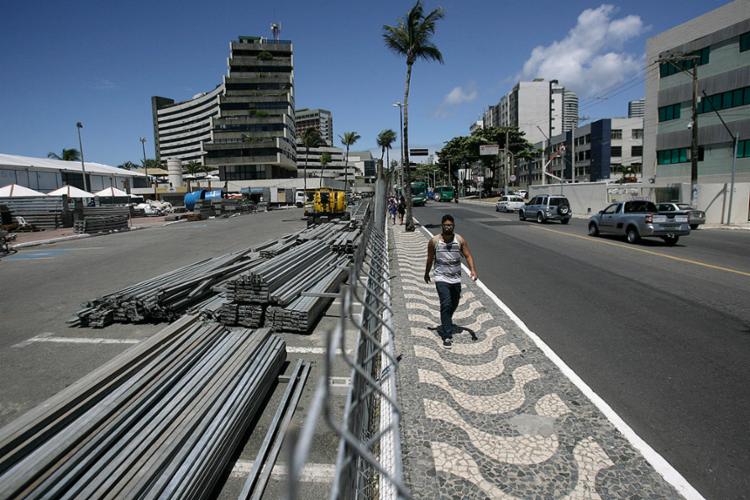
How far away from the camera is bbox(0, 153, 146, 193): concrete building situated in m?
44.5

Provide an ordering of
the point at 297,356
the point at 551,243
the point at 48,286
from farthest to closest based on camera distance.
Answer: the point at 551,243, the point at 48,286, the point at 297,356

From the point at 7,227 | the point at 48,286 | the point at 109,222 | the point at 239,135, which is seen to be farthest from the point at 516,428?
the point at 239,135

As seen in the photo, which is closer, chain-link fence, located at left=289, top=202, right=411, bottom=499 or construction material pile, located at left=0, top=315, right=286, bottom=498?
chain-link fence, located at left=289, top=202, right=411, bottom=499

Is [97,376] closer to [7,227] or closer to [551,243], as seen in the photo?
[551,243]

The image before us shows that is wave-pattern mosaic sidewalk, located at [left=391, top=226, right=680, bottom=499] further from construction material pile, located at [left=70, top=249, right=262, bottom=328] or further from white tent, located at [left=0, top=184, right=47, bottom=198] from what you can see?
white tent, located at [left=0, top=184, right=47, bottom=198]

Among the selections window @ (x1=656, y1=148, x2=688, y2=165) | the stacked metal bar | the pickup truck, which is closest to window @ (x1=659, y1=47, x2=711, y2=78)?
window @ (x1=656, y1=148, x2=688, y2=165)

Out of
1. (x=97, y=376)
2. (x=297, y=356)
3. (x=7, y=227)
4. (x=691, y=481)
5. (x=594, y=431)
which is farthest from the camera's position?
(x=7, y=227)

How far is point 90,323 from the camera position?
811 cm

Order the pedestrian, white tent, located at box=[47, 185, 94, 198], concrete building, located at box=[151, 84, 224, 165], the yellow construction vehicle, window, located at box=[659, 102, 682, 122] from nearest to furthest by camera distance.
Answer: the pedestrian < the yellow construction vehicle < white tent, located at box=[47, 185, 94, 198] < window, located at box=[659, 102, 682, 122] < concrete building, located at box=[151, 84, 224, 165]

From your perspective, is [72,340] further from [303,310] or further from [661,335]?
[661,335]

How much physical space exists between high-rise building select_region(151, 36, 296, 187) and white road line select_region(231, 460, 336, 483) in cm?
9424

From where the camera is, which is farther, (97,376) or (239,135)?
(239,135)

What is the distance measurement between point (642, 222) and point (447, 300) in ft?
45.8

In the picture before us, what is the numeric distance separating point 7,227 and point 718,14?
56271 millimetres
